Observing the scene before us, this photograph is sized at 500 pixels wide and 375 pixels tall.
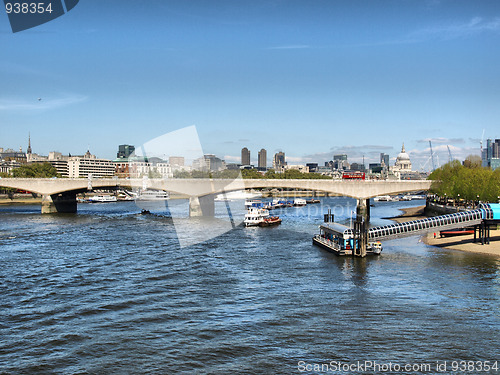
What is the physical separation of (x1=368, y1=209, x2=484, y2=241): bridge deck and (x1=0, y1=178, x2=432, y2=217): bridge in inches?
1166

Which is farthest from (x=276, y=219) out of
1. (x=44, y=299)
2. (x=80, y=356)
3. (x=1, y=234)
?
(x=80, y=356)

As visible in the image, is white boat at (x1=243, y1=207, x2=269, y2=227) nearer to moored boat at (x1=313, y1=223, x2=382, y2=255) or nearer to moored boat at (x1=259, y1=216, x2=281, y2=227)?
moored boat at (x1=259, y1=216, x2=281, y2=227)

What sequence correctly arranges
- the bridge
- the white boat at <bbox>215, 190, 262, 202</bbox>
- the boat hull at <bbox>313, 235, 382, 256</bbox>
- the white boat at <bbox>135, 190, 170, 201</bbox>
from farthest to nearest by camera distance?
1. the white boat at <bbox>215, 190, 262, 202</bbox>
2. the white boat at <bbox>135, 190, 170, 201</bbox>
3. the bridge
4. the boat hull at <bbox>313, 235, 382, 256</bbox>

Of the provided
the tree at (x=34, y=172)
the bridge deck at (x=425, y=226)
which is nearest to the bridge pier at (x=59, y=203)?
the tree at (x=34, y=172)

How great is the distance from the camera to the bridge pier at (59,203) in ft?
312

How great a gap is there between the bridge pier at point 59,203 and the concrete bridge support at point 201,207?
25.4 metres

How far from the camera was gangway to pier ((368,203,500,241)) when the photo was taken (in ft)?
155

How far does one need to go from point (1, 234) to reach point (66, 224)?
44.8 feet

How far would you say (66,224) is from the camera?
2825 inches

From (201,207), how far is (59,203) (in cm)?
2773

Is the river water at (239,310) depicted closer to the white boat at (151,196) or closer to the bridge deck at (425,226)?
the bridge deck at (425,226)

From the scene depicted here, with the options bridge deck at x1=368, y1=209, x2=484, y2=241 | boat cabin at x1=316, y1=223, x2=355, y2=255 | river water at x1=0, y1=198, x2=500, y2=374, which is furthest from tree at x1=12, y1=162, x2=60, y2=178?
bridge deck at x1=368, y1=209, x2=484, y2=241

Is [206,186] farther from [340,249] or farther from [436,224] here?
[436,224]

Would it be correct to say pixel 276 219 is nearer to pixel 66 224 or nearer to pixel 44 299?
pixel 66 224
